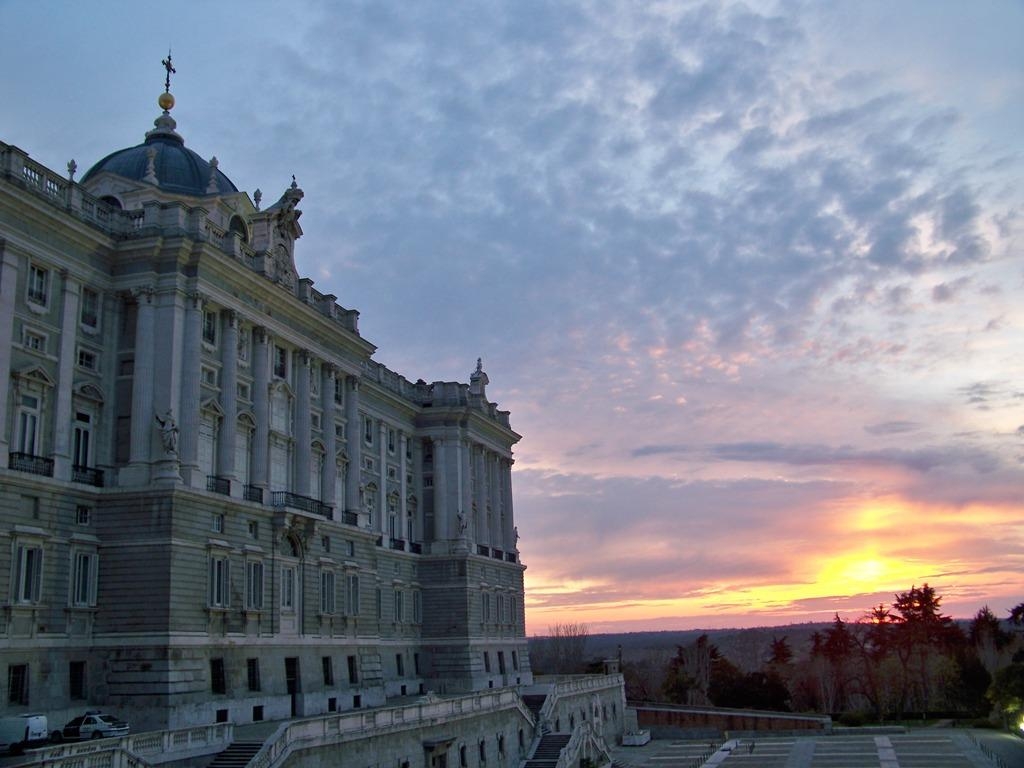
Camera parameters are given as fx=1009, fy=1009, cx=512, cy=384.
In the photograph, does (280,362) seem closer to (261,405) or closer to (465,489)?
(261,405)

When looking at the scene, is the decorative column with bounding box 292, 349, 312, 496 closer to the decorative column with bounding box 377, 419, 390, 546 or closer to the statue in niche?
the statue in niche

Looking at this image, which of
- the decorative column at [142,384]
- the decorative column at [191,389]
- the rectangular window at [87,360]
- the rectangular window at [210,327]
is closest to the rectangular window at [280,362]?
the rectangular window at [210,327]

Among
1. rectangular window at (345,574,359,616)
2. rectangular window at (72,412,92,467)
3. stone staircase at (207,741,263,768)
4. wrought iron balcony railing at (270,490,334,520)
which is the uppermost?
rectangular window at (72,412,92,467)

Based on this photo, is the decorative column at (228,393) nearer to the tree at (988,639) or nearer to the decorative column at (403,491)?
the decorative column at (403,491)

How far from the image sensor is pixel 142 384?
40.6 metres

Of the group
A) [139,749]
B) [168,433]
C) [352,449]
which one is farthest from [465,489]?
[139,749]

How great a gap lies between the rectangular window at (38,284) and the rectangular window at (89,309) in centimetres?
214

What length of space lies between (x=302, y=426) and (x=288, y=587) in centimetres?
822

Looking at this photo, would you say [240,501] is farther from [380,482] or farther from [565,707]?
[565,707]

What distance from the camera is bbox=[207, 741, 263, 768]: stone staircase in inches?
1248

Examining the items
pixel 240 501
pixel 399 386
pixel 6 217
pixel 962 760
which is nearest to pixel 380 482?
pixel 399 386

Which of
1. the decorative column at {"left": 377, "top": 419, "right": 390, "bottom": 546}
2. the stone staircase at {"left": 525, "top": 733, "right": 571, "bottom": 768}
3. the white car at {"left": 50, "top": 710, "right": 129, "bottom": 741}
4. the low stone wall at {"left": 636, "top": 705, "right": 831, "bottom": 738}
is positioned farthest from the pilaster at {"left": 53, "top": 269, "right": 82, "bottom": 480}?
the low stone wall at {"left": 636, "top": 705, "right": 831, "bottom": 738}

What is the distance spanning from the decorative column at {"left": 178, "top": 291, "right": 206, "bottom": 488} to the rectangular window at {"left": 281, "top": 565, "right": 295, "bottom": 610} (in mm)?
7111

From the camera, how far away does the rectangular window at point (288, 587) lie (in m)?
46.2
